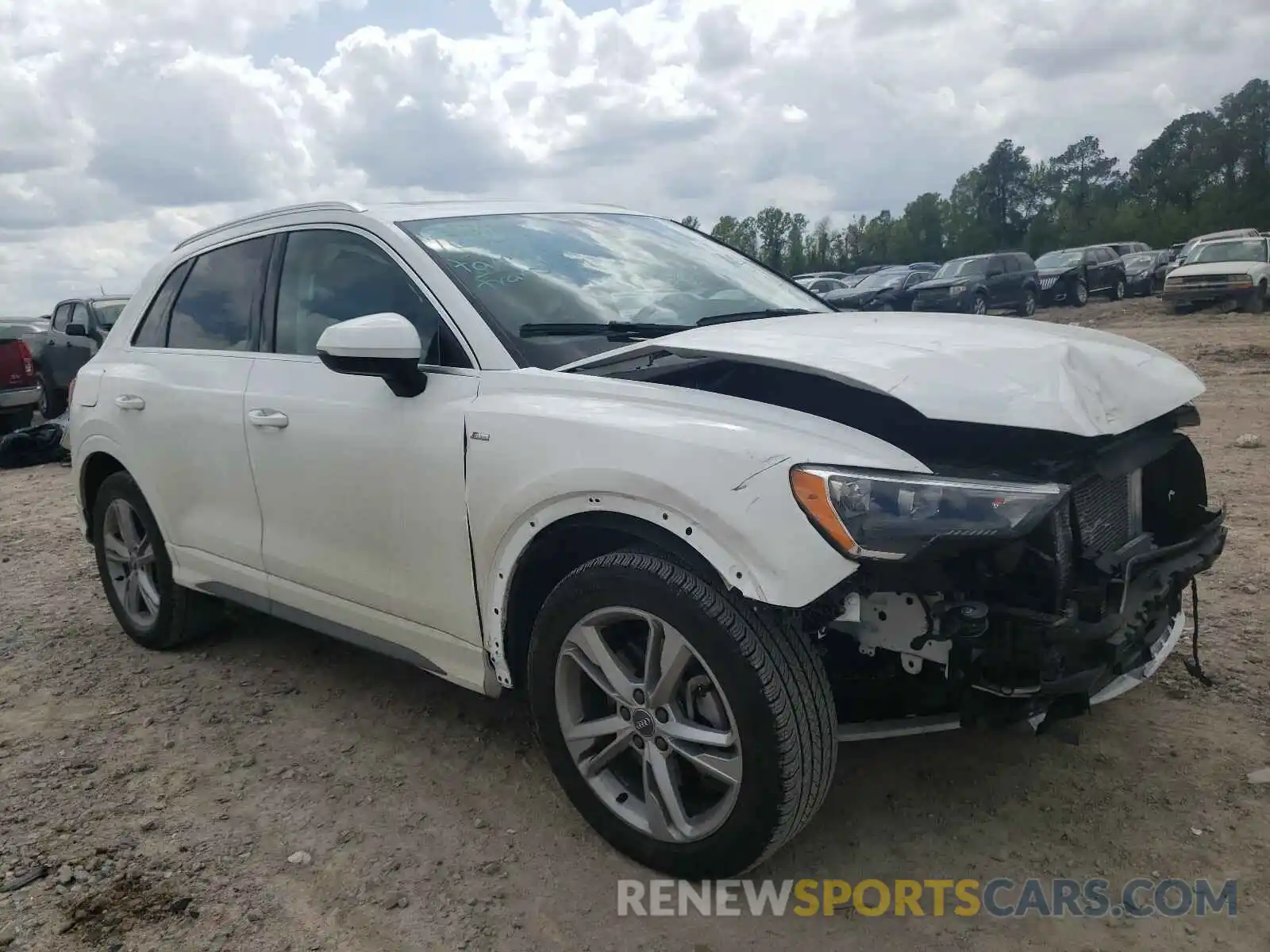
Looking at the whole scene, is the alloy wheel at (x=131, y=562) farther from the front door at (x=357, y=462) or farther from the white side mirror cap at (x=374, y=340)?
the white side mirror cap at (x=374, y=340)

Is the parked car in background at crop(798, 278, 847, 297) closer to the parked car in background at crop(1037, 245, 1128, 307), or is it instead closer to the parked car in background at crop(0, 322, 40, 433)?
the parked car in background at crop(1037, 245, 1128, 307)

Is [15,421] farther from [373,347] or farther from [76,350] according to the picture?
[373,347]

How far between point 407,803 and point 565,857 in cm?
60

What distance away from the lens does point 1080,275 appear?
86.5ft

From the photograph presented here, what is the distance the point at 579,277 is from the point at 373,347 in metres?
0.79

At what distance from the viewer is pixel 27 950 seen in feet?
8.11

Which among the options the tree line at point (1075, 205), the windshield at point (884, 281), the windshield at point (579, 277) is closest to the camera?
the windshield at point (579, 277)

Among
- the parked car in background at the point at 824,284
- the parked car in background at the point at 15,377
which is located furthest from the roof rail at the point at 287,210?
the parked car in background at the point at 824,284

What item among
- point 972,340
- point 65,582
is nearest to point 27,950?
point 972,340

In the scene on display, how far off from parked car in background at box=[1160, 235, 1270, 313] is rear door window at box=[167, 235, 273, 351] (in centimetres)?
2147

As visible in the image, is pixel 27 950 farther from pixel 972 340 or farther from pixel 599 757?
pixel 972 340

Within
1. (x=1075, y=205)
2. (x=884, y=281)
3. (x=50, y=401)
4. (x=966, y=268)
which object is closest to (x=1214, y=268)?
(x=966, y=268)

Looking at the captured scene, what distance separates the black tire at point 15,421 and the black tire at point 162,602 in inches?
376

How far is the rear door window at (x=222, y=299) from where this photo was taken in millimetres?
3795
